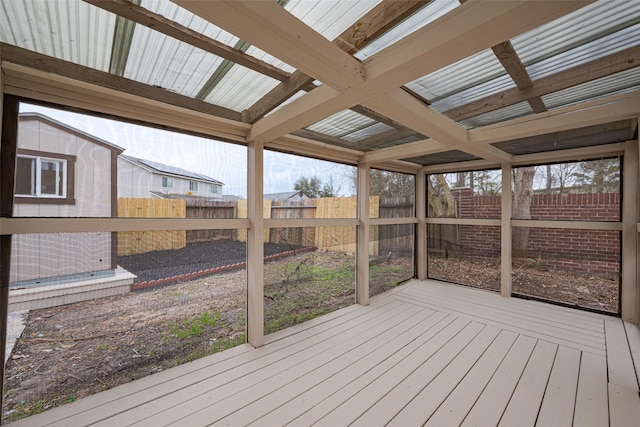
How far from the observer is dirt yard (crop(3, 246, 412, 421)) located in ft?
5.02

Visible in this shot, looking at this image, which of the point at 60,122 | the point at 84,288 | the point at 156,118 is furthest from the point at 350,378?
the point at 60,122

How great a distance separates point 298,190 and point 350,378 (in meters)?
1.77

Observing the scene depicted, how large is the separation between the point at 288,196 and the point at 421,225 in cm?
288

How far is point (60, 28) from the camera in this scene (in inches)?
46.3

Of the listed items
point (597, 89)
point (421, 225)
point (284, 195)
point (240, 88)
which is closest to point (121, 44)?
point (240, 88)

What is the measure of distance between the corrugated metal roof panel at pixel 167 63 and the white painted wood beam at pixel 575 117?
2328 mm

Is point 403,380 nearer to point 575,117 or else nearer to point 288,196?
point 288,196

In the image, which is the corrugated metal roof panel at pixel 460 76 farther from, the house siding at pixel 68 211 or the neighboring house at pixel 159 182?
the house siding at pixel 68 211

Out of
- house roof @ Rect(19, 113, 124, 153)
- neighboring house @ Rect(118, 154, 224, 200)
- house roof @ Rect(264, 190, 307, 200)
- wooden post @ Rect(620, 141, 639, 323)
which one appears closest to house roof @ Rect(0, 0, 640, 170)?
house roof @ Rect(19, 113, 124, 153)

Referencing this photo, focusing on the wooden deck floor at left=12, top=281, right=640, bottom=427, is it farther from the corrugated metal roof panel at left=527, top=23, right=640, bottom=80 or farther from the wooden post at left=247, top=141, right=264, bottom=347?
the corrugated metal roof panel at left=527, top=23, right=640, bottom=80

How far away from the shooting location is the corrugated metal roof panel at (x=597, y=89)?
174 centimetres

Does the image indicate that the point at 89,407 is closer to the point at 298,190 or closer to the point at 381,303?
the point at 298,190

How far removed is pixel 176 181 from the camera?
1.97m

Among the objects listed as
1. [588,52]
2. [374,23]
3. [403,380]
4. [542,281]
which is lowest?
[403,380]
